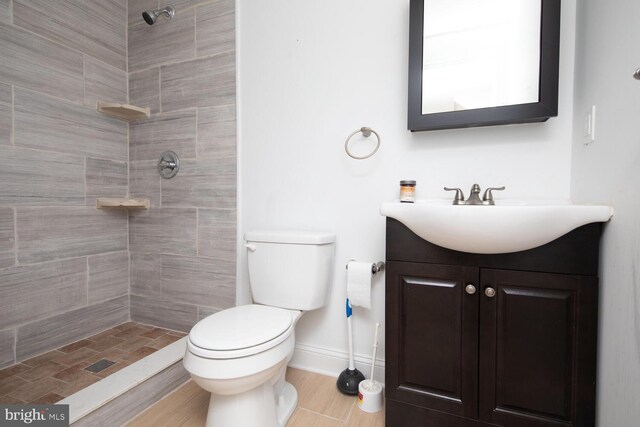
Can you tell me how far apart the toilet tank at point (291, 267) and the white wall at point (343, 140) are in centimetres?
18

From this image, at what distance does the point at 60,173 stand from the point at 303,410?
5.77 feet

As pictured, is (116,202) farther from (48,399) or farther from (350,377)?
(350,377)

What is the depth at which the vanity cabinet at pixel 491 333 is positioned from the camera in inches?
33.3

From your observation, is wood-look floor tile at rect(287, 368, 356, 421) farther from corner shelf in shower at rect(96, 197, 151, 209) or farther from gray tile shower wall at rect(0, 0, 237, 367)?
corner shelf in shower at rect(96, 197, 151, 209)

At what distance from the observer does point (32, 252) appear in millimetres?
1481

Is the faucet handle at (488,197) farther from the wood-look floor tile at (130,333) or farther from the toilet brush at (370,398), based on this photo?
the wood-look floor tile at (130,333)

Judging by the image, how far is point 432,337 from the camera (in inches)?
38.7

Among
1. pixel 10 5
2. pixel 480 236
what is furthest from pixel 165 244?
pixel 480 236

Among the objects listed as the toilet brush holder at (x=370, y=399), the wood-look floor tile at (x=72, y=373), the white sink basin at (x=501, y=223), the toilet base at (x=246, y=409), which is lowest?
the toilet brush holder at (x=370, y=399)

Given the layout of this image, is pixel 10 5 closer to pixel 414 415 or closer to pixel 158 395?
pixel 158 395

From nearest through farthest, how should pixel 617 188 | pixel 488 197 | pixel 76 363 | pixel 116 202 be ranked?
pixel 617 188, pixel 488 197, pixel 76 363, pixel 116 202

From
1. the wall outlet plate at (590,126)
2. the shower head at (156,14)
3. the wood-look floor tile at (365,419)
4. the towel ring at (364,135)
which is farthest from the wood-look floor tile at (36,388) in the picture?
the wall outlet plate at (590,126)

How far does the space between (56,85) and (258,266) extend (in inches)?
58.6

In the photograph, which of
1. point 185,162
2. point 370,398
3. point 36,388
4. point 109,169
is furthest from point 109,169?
point 370,398
